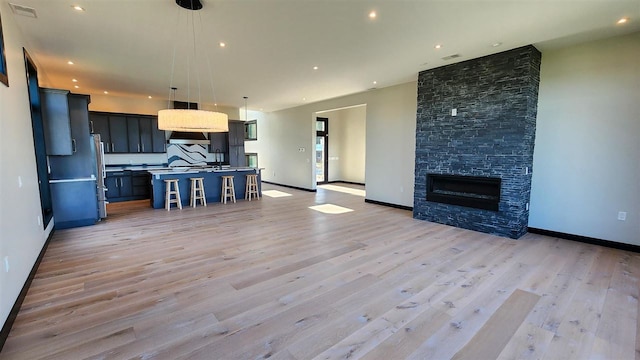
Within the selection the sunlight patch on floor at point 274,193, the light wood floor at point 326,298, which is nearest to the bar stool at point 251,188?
the sunlight patch on floor at point 274,193

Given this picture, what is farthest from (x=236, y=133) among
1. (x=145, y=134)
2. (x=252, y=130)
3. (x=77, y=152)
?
(x=77, y=152)

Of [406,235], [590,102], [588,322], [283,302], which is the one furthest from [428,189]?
[283,302]

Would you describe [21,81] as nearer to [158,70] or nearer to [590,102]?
[158,70]

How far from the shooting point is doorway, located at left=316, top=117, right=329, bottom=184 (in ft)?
37.2

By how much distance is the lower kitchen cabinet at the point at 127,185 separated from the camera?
23.8 feet

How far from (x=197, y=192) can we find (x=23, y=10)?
14.8ft

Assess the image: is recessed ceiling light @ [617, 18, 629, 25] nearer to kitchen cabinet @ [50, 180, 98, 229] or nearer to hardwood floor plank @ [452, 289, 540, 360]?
hardwood floor plank @ [452, 289, 540, 360]

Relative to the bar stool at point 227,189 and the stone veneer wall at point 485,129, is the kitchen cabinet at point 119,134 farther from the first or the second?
the stone veneer wall at point 485,129

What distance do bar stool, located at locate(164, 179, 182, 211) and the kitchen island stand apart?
15 centimetres

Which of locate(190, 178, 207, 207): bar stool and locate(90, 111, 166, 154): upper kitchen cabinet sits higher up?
locate(90, 111, 166, 154): upper kitchen cabinet

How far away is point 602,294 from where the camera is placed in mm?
2691

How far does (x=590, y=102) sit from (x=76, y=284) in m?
6.70

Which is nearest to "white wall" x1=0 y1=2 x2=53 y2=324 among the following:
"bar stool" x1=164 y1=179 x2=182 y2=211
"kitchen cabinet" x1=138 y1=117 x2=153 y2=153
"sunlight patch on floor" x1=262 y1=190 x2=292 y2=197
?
"bar stool" x1=164 y1=179 x2=182 y2=211

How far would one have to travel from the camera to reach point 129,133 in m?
7.79
